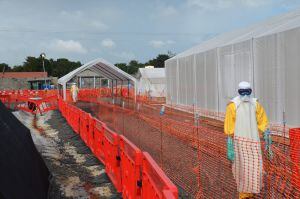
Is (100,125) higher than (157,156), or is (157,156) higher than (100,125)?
(100,125)

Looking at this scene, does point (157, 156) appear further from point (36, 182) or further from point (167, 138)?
point (36, 182)

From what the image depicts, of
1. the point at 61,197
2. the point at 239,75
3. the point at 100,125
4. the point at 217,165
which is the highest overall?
the point at 239,75

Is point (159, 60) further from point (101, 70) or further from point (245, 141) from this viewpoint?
point (245, 141)

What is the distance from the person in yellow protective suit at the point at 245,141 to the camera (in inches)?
219

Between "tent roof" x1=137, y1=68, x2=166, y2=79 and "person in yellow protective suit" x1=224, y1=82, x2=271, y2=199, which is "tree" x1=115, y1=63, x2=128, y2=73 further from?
"person in yellow protective suit" x1=224, y1=82, x2=271, y2=199

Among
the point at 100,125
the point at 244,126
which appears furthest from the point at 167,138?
the point at 244,126

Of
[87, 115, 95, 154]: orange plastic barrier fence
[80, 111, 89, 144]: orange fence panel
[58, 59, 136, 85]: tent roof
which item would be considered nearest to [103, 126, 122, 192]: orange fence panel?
[87, 115, 95, 154]: orange plastic barrier fence

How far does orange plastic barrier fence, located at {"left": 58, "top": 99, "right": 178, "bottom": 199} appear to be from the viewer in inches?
156

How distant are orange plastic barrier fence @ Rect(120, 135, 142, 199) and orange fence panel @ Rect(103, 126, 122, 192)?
1.19 feet

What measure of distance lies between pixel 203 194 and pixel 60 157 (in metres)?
5.90

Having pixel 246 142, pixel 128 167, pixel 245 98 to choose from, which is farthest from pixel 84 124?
pixel 246 142

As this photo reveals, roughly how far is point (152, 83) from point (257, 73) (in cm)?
3213

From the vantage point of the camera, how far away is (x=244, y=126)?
584 cm

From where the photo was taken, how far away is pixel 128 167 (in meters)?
6.19
